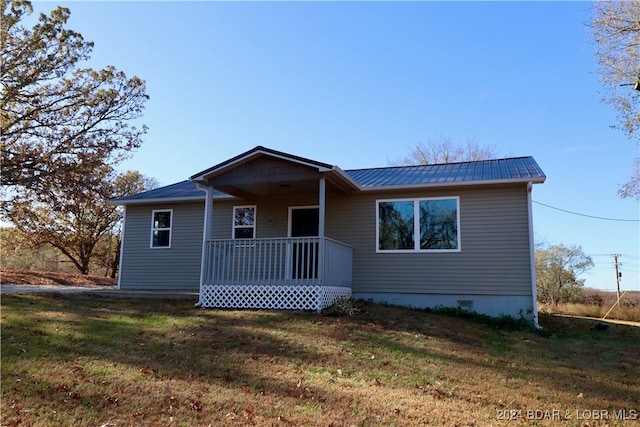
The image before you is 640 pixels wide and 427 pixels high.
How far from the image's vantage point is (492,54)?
43.3 feet

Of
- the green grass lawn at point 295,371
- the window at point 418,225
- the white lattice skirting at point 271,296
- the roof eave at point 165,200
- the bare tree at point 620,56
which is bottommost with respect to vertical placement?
the green grass lawn at point 295,371

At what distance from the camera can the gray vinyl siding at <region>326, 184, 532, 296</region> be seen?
1017cm

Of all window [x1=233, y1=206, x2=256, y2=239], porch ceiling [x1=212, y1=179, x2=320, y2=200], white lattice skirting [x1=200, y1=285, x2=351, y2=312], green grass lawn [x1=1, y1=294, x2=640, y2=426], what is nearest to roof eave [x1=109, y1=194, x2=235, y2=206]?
window [x1=233, y1=206, x2=256, y2=239]

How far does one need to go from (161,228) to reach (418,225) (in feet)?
24.9

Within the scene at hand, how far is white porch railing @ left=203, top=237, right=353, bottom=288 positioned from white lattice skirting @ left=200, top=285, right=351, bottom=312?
0.35 feet

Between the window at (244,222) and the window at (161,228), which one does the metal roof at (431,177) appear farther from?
the window at (244,222)

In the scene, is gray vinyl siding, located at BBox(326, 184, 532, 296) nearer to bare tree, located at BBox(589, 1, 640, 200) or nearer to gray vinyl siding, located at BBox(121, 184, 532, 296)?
gray vinyl siding, located at BBox(121, 184, 532, 296)

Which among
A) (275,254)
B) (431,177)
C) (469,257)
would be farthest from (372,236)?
(275,254)

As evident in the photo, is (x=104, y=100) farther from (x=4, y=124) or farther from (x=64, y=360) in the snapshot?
(x=64, y=360)

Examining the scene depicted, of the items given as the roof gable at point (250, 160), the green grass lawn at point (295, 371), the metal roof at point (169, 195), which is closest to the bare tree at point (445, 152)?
the metal roof at point (169, 195)

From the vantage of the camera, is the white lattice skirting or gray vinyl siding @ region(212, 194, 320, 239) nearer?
the white lattice skirting

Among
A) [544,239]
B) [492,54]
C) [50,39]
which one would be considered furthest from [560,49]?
[544,239]

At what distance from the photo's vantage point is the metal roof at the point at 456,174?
33.9 ft

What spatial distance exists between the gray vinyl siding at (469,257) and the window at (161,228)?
571 centimetres
